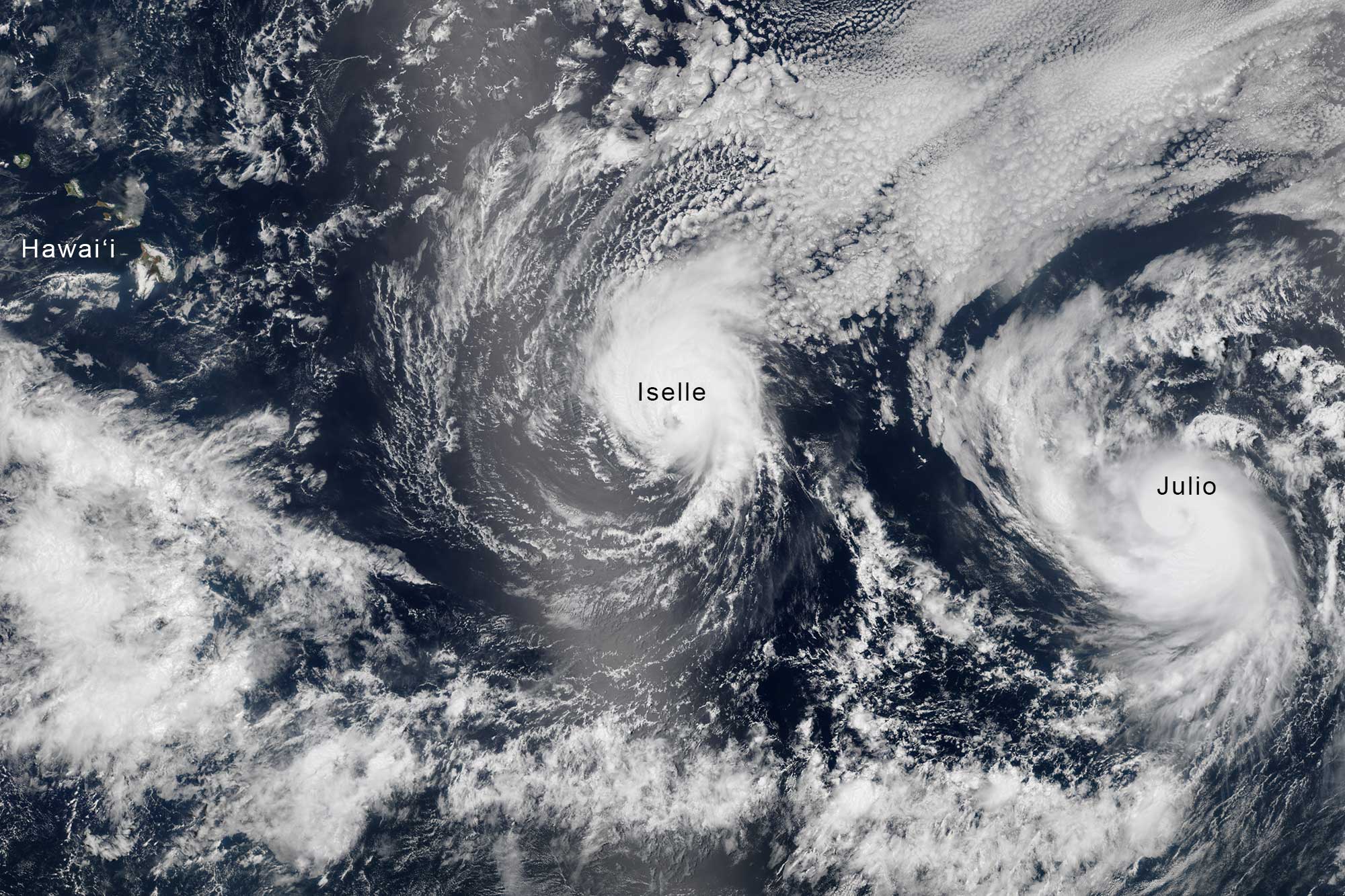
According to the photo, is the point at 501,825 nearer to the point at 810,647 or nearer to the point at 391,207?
the point at 810,647

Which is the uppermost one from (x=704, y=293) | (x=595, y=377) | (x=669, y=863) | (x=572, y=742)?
(x=704, y=293)

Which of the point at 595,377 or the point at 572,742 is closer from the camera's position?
the point at 572,742

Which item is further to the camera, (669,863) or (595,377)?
(595,377)

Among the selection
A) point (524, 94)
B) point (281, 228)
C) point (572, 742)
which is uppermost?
point (524, 94)

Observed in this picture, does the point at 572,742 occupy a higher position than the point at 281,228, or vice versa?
the point at 281,228

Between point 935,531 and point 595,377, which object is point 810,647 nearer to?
point 935,531

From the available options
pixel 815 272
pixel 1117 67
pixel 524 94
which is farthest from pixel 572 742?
pixel 1117 67

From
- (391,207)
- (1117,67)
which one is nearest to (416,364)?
(391,207)
